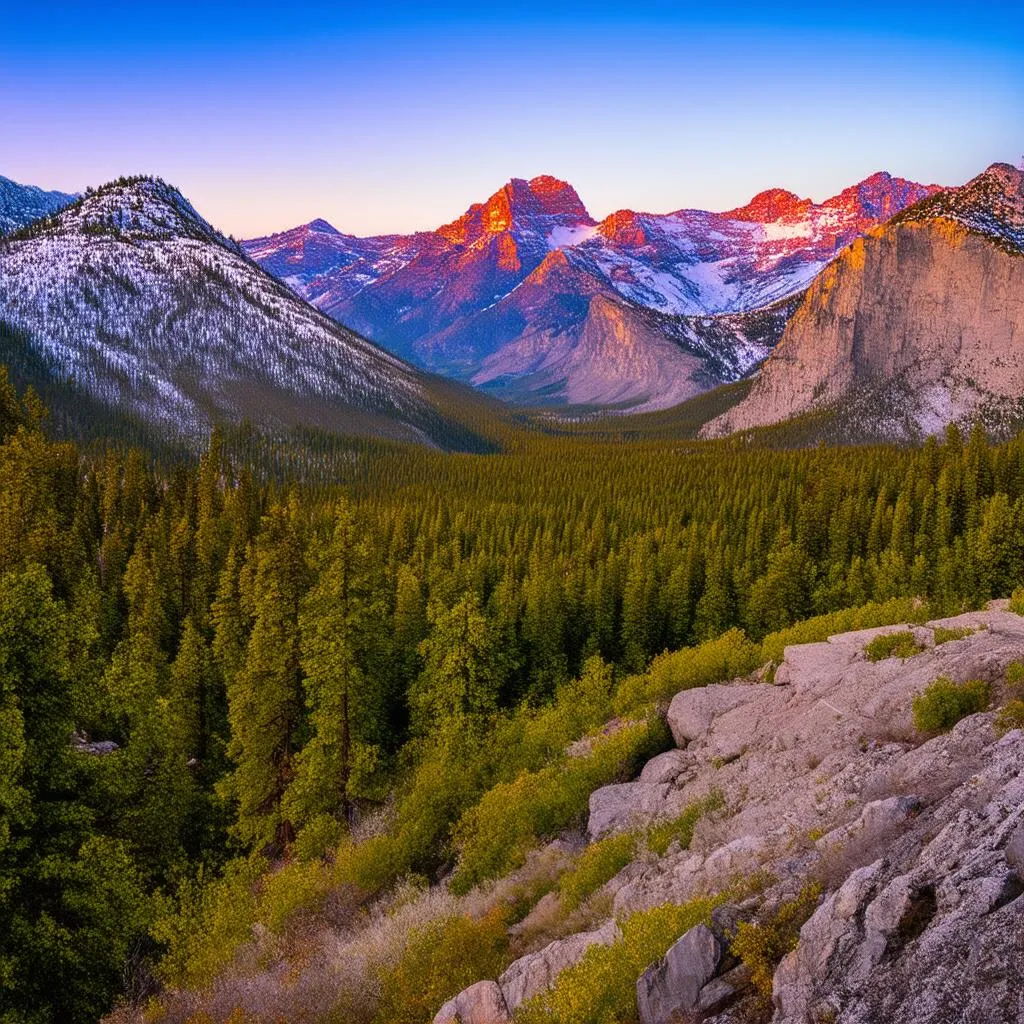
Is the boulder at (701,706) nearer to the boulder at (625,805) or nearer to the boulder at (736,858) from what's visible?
the boulder at (625,805)

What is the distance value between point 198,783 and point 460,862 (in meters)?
25.8

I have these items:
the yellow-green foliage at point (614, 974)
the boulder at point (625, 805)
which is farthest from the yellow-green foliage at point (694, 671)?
the yellow-green foliage at point (614, 974)

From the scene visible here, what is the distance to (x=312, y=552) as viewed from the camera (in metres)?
34.9

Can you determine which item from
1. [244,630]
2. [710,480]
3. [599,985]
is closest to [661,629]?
[244,630]

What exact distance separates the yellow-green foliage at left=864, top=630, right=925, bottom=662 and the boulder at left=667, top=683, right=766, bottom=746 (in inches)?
162

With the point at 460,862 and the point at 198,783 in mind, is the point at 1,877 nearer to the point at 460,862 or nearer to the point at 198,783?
the point at 460,862

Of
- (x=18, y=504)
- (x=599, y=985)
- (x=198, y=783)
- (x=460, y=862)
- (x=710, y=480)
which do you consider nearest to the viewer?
(x=599, y=985)

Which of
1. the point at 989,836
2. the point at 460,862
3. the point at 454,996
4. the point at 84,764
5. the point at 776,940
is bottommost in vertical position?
the point at 460,862

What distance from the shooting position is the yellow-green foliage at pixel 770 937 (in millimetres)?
11352

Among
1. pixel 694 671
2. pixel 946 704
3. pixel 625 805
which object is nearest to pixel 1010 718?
pixel 946 704

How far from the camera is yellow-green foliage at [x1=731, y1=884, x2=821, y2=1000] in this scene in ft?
Result: 37.2

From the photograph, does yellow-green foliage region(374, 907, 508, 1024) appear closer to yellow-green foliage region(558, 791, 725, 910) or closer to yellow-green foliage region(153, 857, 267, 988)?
yellow-green foliage region(558, 791, 725, 910)

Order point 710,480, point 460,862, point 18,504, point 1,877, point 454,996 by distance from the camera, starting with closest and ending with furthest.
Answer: point 454,996 < point 1,877 < point 460,862 < point 18,504 < point 710,480

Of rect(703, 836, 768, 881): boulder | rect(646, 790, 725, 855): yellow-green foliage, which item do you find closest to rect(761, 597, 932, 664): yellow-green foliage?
rect(646, 790, 725, 855): yellow-green foliage
